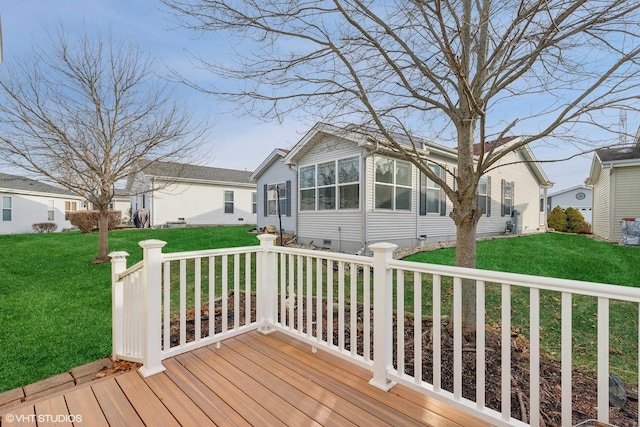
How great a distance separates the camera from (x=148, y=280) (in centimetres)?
250

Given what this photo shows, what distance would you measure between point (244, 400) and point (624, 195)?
1431 cm

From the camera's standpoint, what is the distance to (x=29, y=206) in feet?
56.8

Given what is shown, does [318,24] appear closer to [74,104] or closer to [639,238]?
[74,104]

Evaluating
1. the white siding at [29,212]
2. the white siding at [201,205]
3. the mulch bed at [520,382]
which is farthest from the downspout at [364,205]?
the white siding at [29,212]

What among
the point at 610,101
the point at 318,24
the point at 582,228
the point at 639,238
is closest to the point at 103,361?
the point at 318,24

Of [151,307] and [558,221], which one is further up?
[558,221]

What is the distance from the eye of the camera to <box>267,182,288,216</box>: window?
11.7 m

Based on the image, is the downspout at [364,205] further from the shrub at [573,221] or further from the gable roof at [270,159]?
the shrub at [573,221]

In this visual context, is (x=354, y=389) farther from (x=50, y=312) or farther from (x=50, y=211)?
(x=50, y=211)

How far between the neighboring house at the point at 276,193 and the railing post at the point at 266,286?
24.2 feet

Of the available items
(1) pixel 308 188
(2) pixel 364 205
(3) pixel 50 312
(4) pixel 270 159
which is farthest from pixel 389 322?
(4) pixel 270 159

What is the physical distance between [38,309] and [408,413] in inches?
227

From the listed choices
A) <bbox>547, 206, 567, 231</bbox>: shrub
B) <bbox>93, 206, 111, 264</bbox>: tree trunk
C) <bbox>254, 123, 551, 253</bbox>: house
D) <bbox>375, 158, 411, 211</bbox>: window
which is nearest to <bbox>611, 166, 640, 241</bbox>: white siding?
<bbox>254, 123, 551, 253</bbox>: house

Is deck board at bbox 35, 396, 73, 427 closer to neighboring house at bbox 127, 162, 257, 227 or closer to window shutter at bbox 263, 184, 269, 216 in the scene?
window shutter at bbox 263, 184, 269, 216
